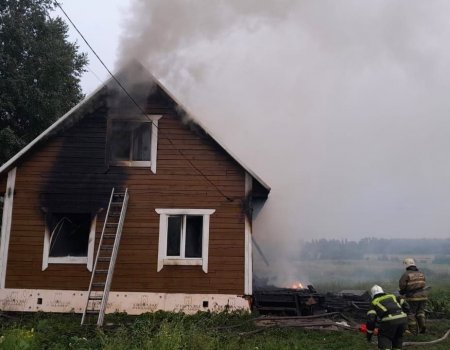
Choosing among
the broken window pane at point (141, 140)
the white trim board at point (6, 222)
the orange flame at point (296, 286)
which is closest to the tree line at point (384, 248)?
the orange flame at point (296, 286)

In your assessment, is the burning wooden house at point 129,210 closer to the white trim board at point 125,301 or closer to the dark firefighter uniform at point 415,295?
the white trim board at point 125,301

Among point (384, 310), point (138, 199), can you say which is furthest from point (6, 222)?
point (384, 310)

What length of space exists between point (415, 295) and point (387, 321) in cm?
358

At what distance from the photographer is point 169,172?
12.1 metres

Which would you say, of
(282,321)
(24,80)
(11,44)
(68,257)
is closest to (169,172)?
(68,257)

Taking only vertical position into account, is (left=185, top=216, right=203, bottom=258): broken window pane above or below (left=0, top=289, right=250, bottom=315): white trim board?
above

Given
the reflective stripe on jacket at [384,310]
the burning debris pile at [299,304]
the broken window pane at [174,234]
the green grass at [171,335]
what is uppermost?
the broken window pane at [174,234]

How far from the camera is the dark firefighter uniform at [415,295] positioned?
9.90 meters

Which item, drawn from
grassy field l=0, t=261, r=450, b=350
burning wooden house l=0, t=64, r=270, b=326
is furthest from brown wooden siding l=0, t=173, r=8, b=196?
grassy field l=0, t=261, r=450, b=350

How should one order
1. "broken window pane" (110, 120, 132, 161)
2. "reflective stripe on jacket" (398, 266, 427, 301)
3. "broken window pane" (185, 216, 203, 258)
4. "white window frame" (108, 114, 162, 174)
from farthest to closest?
"broken window pane" (110, 120, 132, 161)
"white window frame" (108, 114, 162, 174)
"broken window pane" (185, 216, 203, 258)
"reflective stripe on jacket" (398, 266, 427, 301)

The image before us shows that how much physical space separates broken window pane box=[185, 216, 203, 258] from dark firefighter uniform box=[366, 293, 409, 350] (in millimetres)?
5632

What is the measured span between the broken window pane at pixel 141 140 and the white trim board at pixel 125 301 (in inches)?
146

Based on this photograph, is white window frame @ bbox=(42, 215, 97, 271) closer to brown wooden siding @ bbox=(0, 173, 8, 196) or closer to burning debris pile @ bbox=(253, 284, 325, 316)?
brown wooden siding @ bbox=(0, 173, 8, 196)

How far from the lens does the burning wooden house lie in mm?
11508
